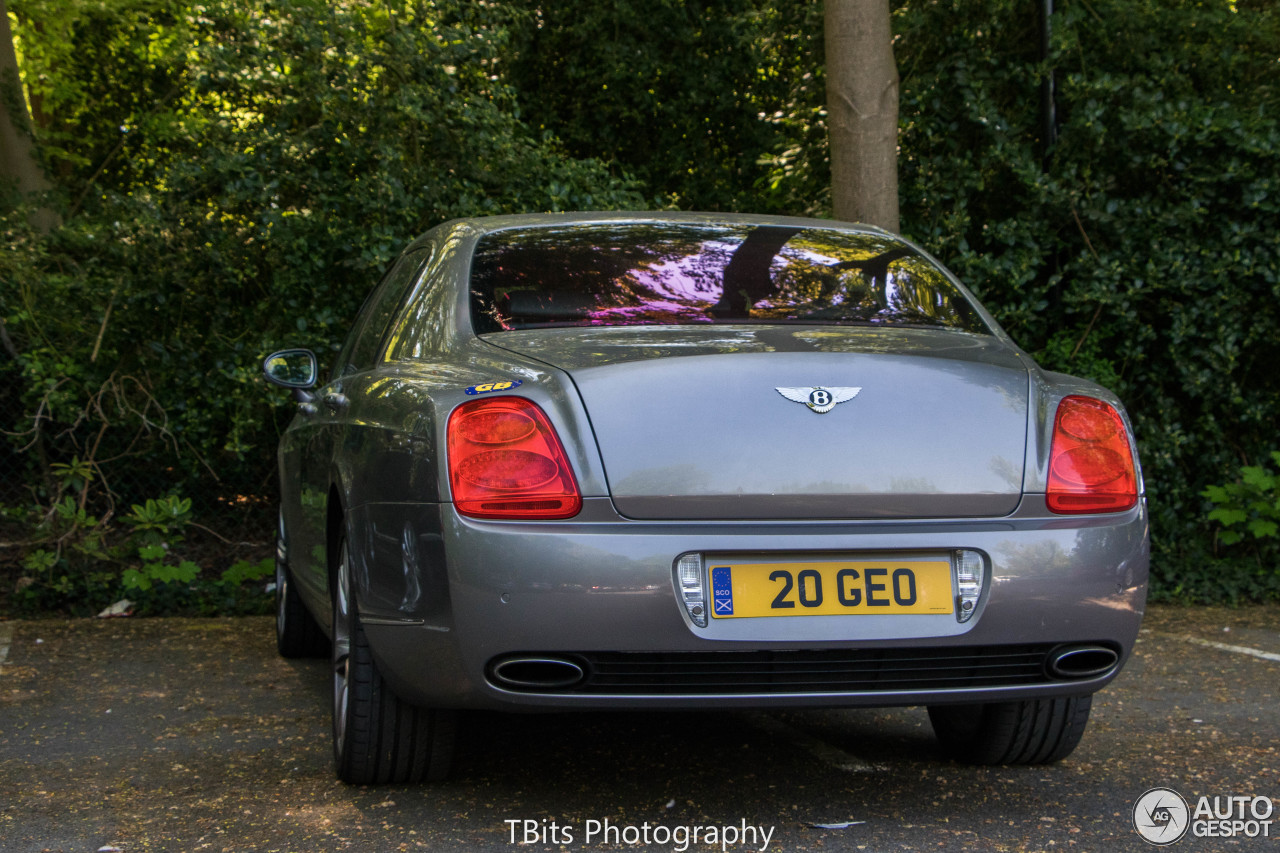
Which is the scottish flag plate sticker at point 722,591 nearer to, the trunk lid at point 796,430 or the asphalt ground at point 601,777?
the trunk lid at point 796,430

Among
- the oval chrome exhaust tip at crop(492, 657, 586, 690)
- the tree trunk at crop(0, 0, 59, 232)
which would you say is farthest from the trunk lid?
the tree trunk at crop(0, 0, 59, 232)

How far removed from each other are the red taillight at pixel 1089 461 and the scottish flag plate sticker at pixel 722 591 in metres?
0.76

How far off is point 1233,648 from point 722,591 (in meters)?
4.12

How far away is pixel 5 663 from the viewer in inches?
223

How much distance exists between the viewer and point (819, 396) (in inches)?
117

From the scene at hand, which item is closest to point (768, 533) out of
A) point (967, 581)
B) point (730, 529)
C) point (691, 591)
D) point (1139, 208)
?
point (730, 529)

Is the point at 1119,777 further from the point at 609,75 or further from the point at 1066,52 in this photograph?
the point at 609,75

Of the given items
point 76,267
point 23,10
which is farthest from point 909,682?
point 23,10

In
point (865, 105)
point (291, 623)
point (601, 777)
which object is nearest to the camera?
point (601, 777)

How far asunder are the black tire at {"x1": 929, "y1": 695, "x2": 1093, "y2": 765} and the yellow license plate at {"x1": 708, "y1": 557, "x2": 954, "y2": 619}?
831 millimetres

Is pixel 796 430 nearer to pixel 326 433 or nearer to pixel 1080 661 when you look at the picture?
pixel 1080 661

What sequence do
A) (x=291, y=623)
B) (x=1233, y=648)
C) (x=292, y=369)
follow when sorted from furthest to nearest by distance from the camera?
(x=1233, y=648)
(x=291, y=623)
(x=292, y=369)

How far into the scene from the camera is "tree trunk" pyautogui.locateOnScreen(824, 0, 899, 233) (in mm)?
7359

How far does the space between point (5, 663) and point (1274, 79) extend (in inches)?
289
